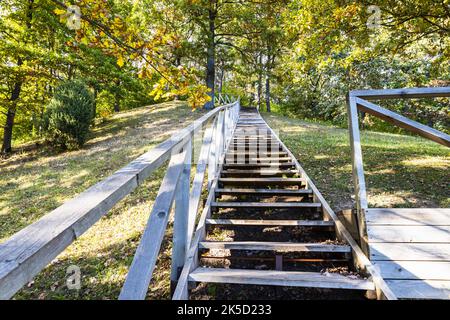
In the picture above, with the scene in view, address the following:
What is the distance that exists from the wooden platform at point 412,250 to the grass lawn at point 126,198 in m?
1.71

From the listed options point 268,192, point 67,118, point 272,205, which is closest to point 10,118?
point 67,118

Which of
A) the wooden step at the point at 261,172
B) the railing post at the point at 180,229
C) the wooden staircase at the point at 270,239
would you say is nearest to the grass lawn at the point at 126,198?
the railing post at the point at 180,229

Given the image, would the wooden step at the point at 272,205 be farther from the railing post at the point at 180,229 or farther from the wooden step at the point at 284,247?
the railing post at the point at 180,229

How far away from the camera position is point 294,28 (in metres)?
5.90

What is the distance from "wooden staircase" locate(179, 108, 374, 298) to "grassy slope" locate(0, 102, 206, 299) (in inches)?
28.3

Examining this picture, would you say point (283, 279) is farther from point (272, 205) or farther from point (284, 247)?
point (272, 205)

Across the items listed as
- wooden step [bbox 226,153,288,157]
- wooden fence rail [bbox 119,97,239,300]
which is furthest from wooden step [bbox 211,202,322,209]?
wooden step [bbox 226,153,288,157]

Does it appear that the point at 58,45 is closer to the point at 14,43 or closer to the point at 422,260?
the point at 14,43

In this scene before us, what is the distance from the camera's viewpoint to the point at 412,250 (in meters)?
2.47

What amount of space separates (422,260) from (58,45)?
1739 centimetres

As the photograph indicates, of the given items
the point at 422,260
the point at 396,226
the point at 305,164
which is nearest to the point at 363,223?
the point at 396,226

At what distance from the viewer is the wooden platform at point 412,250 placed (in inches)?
88.0

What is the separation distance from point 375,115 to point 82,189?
682 centimetres

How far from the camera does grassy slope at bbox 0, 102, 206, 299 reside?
10.7 ft
